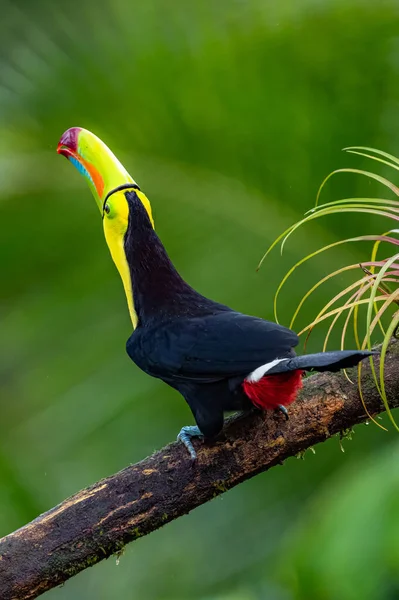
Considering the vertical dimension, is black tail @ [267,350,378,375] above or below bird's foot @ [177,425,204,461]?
Answer: above

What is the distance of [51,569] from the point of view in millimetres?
1422

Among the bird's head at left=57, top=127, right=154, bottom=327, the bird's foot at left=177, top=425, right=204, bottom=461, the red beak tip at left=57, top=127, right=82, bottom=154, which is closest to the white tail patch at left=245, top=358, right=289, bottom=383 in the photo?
the bird's foot at left=177, top=425, right=204, bottom=461

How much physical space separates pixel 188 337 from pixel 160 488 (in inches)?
11.8

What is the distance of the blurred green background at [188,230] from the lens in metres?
2.23

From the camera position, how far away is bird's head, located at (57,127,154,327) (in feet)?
5.61

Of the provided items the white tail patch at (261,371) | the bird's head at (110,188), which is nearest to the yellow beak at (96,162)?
the bird's head at (110,188)

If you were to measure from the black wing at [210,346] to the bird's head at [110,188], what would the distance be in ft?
0.44

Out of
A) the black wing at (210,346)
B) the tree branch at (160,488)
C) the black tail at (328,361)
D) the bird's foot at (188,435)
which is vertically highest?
the black wing at (210,346)

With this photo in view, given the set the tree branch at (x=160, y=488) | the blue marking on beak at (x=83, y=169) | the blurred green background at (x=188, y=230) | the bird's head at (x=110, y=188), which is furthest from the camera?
the blurred green background at (x=188, y=230)

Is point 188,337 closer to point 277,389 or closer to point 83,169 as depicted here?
point 277,389

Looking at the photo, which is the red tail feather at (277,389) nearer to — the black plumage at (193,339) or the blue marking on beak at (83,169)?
the black plumage at (193,339)

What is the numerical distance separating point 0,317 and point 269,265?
928mm

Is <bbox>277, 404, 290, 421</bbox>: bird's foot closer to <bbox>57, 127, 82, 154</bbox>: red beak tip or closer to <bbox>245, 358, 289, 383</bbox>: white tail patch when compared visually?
<bbox>245, 358, 289, 383</bbox>: white tail patch

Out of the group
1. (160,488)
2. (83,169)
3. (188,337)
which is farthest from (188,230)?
(160,488)
